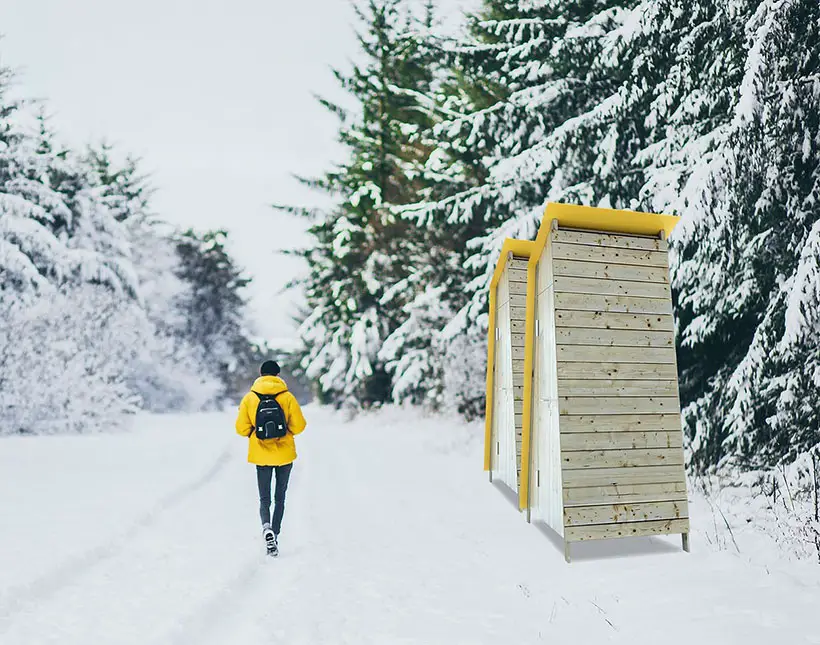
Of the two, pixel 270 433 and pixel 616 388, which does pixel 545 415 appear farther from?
pixel 270 433

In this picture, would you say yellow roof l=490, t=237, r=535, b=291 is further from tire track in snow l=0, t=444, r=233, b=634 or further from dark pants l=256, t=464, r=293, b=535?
tire track in snow l=0, t=444, r=233, b=634

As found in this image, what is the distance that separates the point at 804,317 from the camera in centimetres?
605

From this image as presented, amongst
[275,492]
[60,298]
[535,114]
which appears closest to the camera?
[275,492]

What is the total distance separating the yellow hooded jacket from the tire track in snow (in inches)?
65.9

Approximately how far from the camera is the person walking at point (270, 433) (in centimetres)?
631

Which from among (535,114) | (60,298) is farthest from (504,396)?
(60,298)

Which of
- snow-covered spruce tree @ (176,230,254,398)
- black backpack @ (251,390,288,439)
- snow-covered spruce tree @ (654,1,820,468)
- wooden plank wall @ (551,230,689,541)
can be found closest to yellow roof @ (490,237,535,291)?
snow-covered spruce tree @ (654,1,820,468)

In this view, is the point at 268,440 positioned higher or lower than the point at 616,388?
lower

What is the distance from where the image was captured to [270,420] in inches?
248

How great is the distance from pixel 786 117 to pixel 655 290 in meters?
2.32

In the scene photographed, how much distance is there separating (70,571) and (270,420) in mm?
2194

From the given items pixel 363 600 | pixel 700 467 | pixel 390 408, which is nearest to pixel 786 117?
pixel 700 467

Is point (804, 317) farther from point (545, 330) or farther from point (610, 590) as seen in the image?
point (610, 590)

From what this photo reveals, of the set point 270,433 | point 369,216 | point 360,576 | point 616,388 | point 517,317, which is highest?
point 369,216
